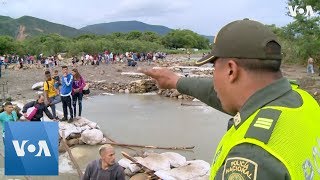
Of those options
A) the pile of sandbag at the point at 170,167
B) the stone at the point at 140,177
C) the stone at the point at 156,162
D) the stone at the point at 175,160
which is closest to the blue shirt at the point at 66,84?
the pile of sandbag at the point at 170,167

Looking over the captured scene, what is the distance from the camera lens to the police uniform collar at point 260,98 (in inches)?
51.7

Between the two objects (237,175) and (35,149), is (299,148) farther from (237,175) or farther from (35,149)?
(35,149)

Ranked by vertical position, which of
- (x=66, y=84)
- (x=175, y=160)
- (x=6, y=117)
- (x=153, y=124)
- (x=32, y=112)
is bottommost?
(x=153, y=124)

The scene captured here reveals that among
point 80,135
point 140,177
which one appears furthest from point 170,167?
point 80,135

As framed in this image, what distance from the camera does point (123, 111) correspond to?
1689 cm

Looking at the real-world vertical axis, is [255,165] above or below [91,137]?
above

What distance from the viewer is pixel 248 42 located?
4.47 ft

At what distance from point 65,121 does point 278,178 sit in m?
10.5

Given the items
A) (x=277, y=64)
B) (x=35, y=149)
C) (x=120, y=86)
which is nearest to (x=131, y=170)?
(x=35, y=149)

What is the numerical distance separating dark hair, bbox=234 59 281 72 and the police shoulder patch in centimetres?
36

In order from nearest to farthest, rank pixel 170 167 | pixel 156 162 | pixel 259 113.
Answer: pixel 259 113
pixel 156 162
pixel 170 167

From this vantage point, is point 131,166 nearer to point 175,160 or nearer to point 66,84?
point 175,160

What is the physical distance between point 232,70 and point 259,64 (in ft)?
0.33

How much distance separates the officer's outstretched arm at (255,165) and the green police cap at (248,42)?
36cm
